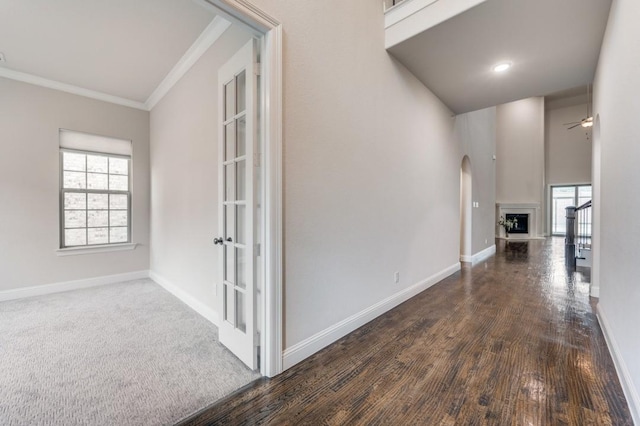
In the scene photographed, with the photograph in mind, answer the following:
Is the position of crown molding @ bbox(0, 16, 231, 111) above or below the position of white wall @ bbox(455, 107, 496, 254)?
above

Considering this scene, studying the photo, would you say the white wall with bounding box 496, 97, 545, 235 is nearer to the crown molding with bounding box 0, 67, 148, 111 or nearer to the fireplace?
the fireplace

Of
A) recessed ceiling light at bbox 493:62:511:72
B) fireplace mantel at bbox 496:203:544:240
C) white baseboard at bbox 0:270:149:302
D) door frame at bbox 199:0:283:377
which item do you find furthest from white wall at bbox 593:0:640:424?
fireplace mantel at bbox 496:203:544:240

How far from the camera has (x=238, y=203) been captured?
6.70 ft

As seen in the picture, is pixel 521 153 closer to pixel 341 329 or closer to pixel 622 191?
pixel 622 191

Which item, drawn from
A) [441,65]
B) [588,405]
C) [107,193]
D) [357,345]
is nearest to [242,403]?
[357,345]

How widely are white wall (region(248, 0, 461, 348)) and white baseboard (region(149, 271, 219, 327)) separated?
4.03 ft

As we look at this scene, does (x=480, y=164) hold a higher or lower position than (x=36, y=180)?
higher

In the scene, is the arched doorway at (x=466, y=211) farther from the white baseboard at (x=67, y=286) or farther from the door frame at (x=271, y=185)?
the white baseboard at (x=67, y=286)

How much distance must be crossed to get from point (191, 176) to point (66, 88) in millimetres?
2629

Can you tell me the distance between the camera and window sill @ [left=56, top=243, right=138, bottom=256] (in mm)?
3908

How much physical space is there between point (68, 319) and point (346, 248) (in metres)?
3.08

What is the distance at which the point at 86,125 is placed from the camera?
4.07m

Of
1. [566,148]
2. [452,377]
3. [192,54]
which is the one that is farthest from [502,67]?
[566,148]

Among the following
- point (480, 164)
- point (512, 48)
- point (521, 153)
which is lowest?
point (480, 164)
